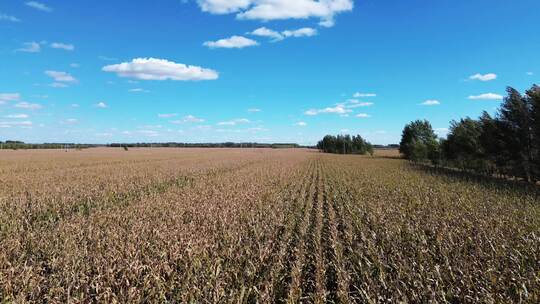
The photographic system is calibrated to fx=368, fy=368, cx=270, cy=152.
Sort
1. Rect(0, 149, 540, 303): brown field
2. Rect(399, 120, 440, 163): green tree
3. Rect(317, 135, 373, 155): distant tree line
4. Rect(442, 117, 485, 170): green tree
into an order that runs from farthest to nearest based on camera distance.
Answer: Rect(317, 135, 373, 155): distant tree line, Rect(399, 120, 440, 163): green tree, Rect(442, 117, 485, 170): green tree, Rect(0, 149, 540, 303): brown field

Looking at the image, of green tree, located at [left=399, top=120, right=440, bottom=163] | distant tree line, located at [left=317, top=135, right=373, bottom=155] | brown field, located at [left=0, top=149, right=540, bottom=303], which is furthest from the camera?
distant tree line, located at [left=317, top=135, right=373, bottom=155]

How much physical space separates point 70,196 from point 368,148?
124m

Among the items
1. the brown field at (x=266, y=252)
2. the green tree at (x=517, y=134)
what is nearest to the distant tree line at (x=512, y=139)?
the green tree at (x=517, y=134)

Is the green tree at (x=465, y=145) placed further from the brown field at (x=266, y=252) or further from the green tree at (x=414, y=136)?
the brown field at (x=266, y=252)

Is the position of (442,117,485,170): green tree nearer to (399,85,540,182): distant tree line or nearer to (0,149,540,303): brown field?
(399,85,540,182): distant tree line

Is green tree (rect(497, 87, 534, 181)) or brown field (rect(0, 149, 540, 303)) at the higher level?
green tree (rect(497, 87, 534, 181))

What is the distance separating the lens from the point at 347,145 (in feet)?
451

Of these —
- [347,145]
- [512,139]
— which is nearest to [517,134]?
[512,139]

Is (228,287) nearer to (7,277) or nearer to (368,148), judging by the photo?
(7,277)

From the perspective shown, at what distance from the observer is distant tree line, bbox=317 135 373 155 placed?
131 meters

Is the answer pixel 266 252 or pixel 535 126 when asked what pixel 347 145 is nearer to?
pixel 535 126

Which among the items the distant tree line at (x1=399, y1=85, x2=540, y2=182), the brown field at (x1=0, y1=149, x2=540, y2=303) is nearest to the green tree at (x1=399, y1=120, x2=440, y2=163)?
the distant tree line at (x1=399, y1=85, x2=540, y2=182)

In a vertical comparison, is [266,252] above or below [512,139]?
below

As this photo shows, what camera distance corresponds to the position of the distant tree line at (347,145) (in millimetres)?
131250
